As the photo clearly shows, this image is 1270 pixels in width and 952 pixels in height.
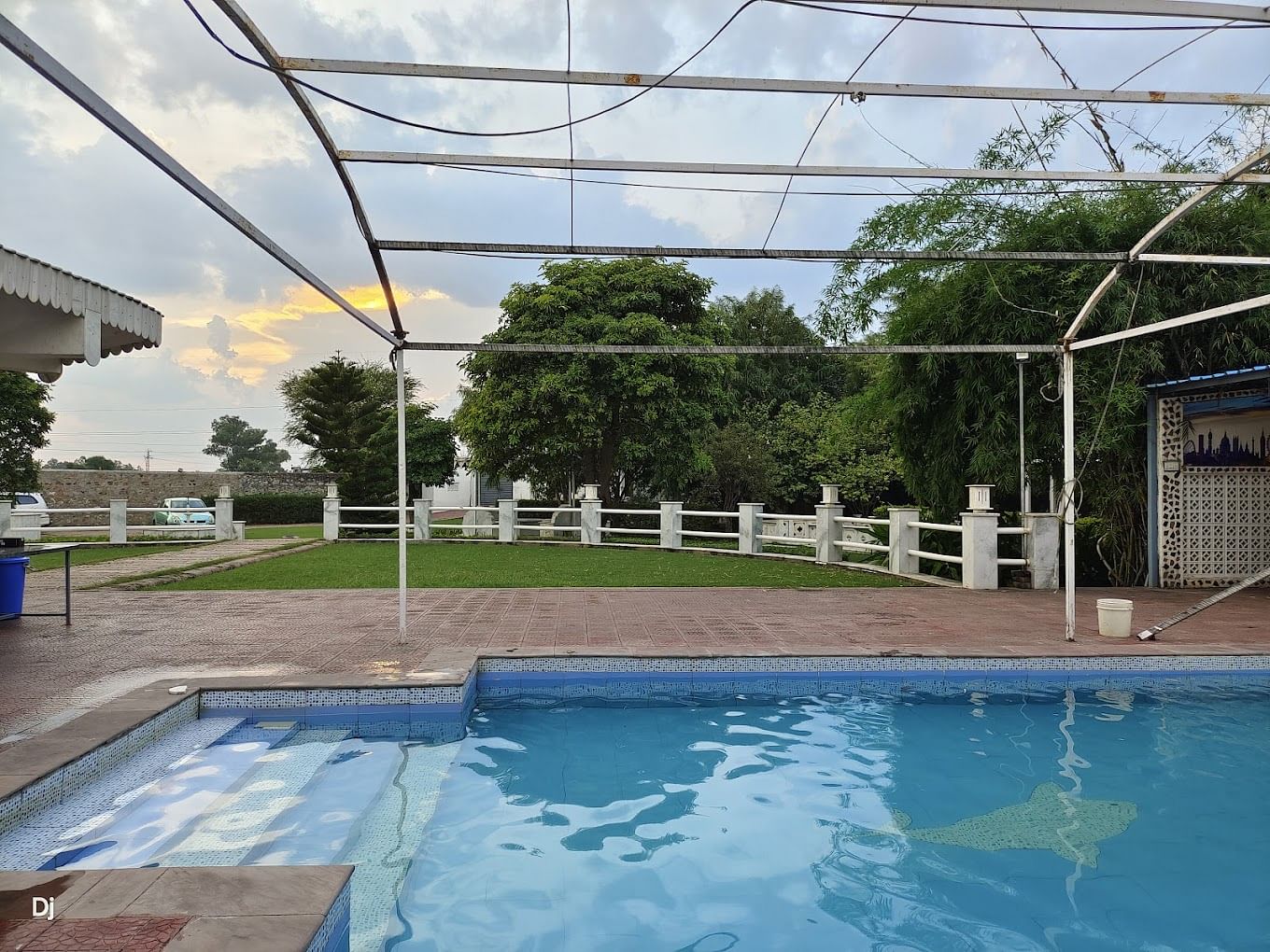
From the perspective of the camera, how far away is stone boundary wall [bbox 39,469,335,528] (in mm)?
28828

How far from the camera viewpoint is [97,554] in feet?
49.5

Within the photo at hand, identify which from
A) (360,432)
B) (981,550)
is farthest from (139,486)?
(981,550)

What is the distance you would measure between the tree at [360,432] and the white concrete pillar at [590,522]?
11378 mm

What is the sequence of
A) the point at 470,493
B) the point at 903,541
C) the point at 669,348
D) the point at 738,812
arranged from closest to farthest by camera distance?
the point at 738,812 < the point at 669,348 < the point at 903,541 < the point at 470,493

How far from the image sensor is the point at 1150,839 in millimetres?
4062

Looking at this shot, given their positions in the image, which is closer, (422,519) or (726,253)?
(726,253)

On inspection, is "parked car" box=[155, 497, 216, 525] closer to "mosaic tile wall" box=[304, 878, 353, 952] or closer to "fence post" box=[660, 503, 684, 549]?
"fence post" box=[660, 503, 684, 549]

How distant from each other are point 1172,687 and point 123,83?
950cm

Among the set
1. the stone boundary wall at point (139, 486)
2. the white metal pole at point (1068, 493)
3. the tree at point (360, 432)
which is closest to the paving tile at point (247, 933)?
the white metal pole at point (1068, 493)

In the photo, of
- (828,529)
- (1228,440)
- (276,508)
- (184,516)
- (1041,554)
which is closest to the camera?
(1041,554)

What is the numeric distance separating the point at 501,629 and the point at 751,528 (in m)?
8.51

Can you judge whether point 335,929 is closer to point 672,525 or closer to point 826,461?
point 672,525

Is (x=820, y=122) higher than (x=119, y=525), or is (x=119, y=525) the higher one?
(x=820, y=122)

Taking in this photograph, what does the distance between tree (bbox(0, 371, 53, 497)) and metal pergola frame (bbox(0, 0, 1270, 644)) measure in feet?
61.7
